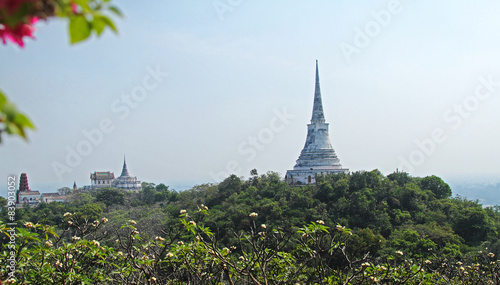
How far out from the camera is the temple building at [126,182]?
81.2 m

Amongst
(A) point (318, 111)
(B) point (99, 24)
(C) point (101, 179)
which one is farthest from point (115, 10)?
(C) point (101, 179)

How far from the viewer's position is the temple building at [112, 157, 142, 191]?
81.2 metres

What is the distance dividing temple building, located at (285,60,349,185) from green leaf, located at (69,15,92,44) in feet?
122

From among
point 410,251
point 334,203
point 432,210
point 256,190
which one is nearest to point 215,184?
point 256,190

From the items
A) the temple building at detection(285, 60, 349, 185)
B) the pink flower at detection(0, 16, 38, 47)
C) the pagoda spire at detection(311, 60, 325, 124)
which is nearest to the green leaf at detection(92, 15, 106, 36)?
the pink flower at detection(0, 16, 38, 47)

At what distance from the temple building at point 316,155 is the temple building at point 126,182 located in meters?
47.0

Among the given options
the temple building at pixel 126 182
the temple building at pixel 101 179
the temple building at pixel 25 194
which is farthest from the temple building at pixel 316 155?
the temple building at pixel 101 179

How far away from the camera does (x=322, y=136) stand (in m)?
40.9

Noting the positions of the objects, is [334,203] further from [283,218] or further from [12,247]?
[12,247]

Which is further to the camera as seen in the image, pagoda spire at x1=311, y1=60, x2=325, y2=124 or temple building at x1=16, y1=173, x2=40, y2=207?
temple building at x1=16, y1=173, x2=40, y2=207

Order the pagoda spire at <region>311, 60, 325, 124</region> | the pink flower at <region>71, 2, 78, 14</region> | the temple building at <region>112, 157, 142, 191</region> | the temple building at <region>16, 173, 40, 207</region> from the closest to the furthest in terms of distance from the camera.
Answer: the pink flower at <region>71, 2, 78, 14</region> < the pagoda spire at <region>311, 60, 325, 124</region> < the temple building at <region>16, 173, 40, 207</region> < the temple building at <region>112, 157, 142, 191</region>

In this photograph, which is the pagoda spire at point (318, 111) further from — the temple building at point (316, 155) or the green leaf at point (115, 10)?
the green leaf at point (115, 10)

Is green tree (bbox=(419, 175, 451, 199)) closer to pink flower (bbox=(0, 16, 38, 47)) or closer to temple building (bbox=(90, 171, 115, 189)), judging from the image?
pink flower (bbox=(0, 16, 38, 47))

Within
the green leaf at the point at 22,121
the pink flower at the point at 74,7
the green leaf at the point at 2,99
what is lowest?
the green leaf at the point at 22,121
